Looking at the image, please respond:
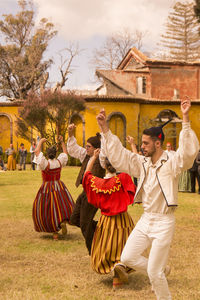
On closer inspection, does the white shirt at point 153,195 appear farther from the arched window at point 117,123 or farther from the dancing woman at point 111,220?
the arched window at point 117,123

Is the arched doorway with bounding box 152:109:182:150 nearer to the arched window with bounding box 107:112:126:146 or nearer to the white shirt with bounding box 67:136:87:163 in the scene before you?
the arched window with bounding box 107:112:126:146

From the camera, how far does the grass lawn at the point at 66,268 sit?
5359 mm

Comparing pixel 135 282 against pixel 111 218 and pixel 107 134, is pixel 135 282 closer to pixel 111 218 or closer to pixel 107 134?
pixel 111 218

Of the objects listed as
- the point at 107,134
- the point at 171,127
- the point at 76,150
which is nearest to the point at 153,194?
the point at 107,134

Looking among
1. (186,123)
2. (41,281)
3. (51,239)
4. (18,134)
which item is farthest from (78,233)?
(18,134)

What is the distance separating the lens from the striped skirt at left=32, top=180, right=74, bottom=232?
8352mm

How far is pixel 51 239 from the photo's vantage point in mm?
8469

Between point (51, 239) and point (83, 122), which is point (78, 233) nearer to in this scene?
point (51, 239)

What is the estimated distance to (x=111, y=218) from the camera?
221 inches

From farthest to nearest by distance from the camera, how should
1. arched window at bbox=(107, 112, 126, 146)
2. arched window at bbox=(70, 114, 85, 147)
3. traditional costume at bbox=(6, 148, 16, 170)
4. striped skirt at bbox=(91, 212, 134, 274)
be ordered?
arched window at bbox=(107, 112, 126, 146)
arched window at bbox=(70, 114, 85, 147)
traditional costume at bbox=(6, 148, 16, 170)
striped skirt at bbox=(91, 212, 134, 274)

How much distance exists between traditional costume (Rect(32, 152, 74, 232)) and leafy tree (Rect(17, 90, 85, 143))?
22.3 m

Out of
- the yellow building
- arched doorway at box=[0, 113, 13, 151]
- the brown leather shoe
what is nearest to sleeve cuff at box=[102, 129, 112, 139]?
the brown leather shoe

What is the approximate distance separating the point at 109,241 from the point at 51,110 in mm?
27498

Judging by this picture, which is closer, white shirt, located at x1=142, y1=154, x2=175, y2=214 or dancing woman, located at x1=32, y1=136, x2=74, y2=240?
white shirt, located at x1=142, y1=154, x2=175, y2=214
